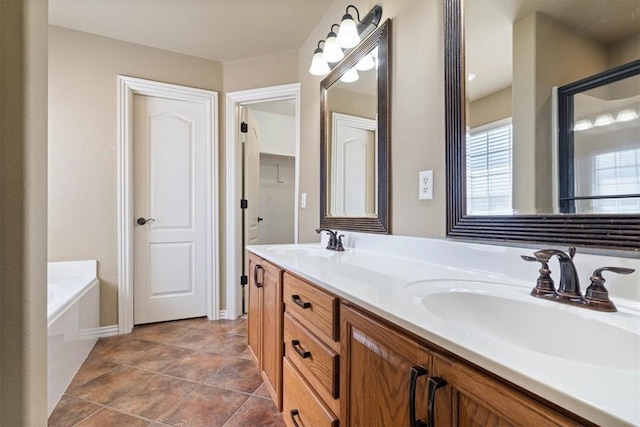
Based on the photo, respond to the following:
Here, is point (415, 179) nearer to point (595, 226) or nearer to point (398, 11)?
point (595, 226)

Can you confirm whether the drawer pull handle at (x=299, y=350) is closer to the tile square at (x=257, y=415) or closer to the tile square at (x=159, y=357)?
the tile square at (x=257, y=415)

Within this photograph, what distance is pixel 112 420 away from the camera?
4.78ft

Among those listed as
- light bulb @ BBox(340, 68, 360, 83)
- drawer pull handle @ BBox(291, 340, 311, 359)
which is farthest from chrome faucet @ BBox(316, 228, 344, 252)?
light bulb @ BBox(340, 68, 360, 83)

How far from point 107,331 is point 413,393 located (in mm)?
2741

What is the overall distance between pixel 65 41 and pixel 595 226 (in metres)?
3.35

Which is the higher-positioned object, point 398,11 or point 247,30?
point 247,30

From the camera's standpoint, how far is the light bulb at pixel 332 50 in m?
1.80

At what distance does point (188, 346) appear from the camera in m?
2.26

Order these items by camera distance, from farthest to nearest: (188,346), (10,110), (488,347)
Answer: (188,346)
(10,110)
(488,347)

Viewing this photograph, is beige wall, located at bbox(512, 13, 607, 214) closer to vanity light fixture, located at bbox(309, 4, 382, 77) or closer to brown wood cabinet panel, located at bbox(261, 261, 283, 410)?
vanity light fixture, located at bbox(309, 4, 382, 77)

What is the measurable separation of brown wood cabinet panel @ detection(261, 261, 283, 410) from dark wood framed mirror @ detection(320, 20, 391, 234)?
0.56m

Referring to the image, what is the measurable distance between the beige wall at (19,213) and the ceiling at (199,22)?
1.69 metres

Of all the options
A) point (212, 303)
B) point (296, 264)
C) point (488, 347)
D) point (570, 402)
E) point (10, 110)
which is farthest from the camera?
point (212, 303)

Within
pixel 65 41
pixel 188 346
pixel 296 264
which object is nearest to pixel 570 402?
pixel 296 264
